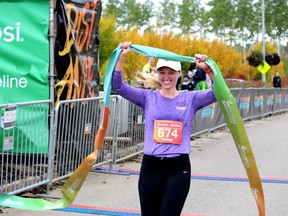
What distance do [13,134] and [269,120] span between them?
15.9m

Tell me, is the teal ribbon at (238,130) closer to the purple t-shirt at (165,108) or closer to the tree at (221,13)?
the purple t-shirt at (165,108)

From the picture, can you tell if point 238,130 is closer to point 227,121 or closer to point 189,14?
point 227,121

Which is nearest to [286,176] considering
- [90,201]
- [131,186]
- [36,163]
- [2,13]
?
[131,186]

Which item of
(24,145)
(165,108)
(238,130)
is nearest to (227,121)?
(238,130)

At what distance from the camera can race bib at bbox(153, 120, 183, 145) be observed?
4469 millimetres

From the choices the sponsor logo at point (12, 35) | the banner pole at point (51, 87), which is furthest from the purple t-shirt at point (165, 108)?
the sponsor logo at point (12, 35)

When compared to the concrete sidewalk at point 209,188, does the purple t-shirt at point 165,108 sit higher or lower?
higher

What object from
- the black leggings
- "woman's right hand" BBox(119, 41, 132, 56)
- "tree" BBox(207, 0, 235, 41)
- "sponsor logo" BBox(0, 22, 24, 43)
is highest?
"tree" BBox(207, 0, 235, 41)

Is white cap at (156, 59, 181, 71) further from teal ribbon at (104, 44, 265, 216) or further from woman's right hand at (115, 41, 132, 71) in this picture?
woman's right hand at (115, 41, 132, 71)

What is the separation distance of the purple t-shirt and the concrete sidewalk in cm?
233

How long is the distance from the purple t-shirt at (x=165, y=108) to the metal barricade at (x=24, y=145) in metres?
2.23

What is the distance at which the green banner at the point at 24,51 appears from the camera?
26.0ft

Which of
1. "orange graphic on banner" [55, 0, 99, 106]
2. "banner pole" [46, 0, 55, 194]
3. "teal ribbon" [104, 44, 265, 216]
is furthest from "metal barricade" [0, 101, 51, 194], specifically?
"teal ribbon" [104, 44, 265, 216]

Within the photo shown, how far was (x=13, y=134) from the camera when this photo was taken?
6.87 m
